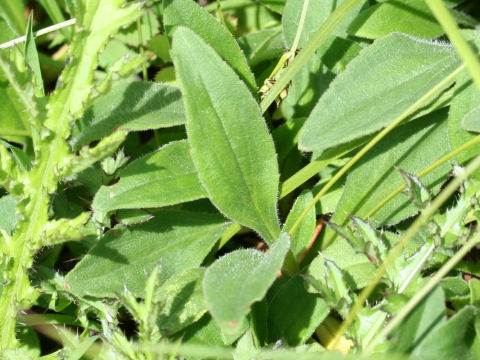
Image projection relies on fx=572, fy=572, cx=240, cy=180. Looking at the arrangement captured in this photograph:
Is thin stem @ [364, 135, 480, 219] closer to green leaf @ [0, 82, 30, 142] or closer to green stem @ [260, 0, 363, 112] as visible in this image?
green stem @ [260, 0, 363, 112]

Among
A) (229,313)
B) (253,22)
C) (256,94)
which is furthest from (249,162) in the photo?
(253,22)

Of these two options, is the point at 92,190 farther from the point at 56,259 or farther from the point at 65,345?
the point at 65,345

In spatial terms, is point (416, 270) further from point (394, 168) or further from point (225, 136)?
point (225, 136)

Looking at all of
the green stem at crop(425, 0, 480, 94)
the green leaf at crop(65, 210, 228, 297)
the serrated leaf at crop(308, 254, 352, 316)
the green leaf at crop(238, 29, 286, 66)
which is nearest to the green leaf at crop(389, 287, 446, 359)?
the serrated leaf at crop(308, 254, 352, 316)

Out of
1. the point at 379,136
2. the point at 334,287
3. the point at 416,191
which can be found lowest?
the point at 334,287

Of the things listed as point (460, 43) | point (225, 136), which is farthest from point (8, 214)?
point (460, 43)

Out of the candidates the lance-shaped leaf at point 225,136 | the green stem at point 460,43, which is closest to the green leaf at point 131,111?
the lance-shaped leaf at point 225,136
